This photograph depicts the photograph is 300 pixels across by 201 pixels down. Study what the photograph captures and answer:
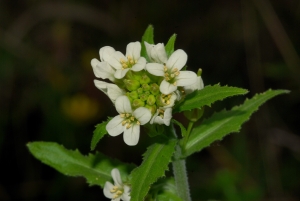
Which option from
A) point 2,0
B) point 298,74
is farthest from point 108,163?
point 2,0

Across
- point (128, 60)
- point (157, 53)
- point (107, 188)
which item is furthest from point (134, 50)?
point (107, 188)

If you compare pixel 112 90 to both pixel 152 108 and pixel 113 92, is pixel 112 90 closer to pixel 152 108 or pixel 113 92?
pixel 113 92

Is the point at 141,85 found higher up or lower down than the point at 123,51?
lower down

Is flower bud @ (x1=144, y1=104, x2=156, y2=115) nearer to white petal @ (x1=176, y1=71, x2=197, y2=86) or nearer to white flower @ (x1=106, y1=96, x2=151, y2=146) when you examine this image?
white flower @ (x1=106, y1=96, x2=151, y2=146)

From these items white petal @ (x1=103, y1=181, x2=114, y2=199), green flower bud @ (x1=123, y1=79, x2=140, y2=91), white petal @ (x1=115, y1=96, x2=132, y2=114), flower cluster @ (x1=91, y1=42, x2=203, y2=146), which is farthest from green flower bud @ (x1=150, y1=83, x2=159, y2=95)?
white petal @ (x1=103, y1=181, x2=114, y2=199)

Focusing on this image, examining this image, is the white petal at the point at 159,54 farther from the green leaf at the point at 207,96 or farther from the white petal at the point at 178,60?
the green leaf at the point at 207,96

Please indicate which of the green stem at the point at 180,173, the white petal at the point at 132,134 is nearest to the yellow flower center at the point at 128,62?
the white petal at the point at 132,134
